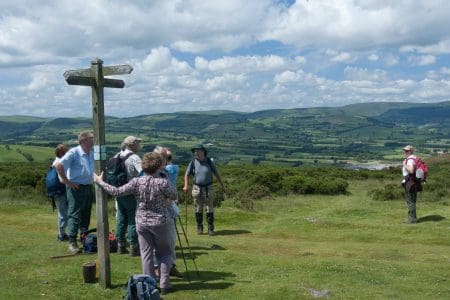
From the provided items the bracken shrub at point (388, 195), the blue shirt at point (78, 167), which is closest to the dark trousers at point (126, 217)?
the blue shirt at point (78, 167)

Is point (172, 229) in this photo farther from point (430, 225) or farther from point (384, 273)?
point (430, 225)

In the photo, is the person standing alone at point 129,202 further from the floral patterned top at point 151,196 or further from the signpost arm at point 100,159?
the floral patterned top at point 151,196

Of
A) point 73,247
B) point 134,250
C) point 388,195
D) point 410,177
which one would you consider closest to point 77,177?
point 73,247

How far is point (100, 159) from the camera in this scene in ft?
27.2

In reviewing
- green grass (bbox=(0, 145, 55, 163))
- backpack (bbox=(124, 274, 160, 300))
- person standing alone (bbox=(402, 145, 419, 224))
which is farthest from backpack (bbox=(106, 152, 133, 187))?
green grass (bbox=(0, 145, 55, 163))

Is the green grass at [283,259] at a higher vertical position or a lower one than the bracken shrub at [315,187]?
higher

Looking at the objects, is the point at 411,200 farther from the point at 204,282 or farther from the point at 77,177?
the point at 77,177

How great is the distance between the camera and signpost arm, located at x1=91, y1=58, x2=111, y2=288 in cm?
819

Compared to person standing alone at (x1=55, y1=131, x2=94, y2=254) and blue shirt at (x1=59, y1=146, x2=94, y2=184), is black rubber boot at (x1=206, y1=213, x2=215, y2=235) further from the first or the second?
blue shirt at (x1=59, y1=146, x2=94, y2=184)

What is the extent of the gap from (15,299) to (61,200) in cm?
506

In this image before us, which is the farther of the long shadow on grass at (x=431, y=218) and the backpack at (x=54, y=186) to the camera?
the long shadow on grass at (x=431, y=218)

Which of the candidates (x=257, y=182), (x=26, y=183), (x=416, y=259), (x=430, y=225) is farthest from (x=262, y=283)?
(x=26, y=183)

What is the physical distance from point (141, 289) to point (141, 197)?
4.49ft

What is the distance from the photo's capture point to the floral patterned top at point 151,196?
26.1ft
